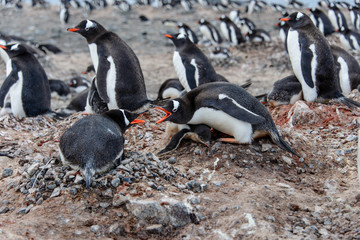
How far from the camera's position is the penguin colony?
3.56 meters

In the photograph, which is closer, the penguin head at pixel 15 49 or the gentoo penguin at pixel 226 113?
the gentoo penguin at pixel 226 113

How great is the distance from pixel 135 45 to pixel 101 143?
39.8 feet

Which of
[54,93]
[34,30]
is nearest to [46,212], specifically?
[54,93]

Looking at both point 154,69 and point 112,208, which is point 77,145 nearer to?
point 112,208

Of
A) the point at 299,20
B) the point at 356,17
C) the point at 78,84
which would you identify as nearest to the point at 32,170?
the point at 299,20

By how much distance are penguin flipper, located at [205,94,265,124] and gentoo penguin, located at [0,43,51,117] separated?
3.35 m

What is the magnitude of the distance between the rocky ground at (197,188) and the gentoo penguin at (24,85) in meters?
0.85

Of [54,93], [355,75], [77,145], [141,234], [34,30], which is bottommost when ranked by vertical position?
[34,30]

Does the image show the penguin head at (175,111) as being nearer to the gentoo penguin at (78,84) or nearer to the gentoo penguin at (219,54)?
the gentoo penguin at (78,84)

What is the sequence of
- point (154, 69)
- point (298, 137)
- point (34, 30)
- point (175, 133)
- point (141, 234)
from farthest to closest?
point (34, 30) → point (154, 69) → point (298, 137) → point (175, 133) → point (141, 234)

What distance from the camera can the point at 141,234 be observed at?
2955mm

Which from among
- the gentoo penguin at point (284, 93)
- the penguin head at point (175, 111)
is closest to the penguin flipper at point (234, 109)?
the penguin head at point (175, 111)

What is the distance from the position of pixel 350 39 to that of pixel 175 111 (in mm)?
9485

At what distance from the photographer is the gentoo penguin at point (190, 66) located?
22.8 ft
